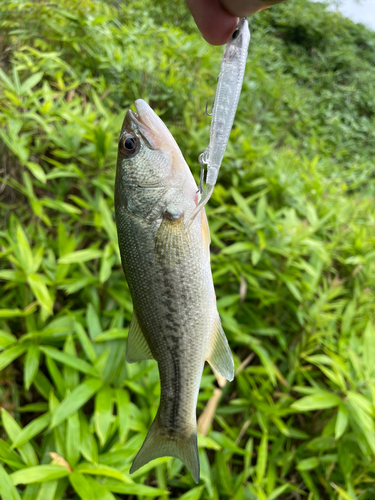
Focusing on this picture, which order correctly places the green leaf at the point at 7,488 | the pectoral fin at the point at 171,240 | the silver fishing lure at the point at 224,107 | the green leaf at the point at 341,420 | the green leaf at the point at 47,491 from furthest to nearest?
the green leaf at the point at 341,420
the green leaf at the point at 47,491
the green leaf at the point at 7,488
the pectoral fin at the point at 171,240
the silver fishing lure at the point at 224,107

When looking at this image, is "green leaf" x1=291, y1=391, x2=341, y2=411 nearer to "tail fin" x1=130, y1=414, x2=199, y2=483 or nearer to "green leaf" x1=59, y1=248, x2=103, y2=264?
"tail fin" x1=130, y1=414, x2=199, y2=483

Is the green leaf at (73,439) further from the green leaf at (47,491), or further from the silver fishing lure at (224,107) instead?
the silver fishing lure at (224,107)

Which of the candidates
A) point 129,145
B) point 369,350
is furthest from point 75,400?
point 369,350

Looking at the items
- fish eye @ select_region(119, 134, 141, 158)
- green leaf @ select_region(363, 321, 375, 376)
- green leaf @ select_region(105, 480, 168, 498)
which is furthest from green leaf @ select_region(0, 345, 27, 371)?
green leaf @ select_region(363, 321, 375, 376)

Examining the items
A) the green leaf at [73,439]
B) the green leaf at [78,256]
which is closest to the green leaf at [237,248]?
the green leaf at [78,256]

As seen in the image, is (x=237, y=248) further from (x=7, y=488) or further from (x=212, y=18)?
(x=7, y=488)

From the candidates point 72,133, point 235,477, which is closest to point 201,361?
point 235,477

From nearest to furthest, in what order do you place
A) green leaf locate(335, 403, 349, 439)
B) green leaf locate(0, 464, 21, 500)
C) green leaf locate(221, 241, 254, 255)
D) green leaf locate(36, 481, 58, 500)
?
1. green leaf locate(0, 464, 21, 500)
2. green leaf locate(36, 481, 58, 500)
3. green leaf locate(335, 403, 349, 439)
4. green leaf locate(221, 241, 254, 255)

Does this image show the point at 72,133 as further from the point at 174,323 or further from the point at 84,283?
the point at 174,323
